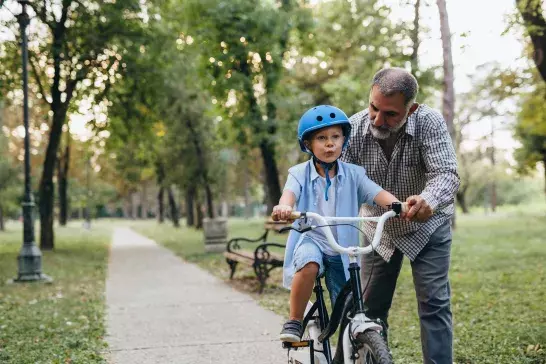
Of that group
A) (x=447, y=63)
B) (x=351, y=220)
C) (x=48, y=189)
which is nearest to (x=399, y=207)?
(x=351, y=220)

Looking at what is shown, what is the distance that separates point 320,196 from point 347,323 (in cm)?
69

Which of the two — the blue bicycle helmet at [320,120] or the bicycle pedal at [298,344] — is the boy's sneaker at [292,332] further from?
the blue bicycle helmet at [320,120]

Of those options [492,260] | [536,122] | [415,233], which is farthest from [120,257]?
[415,233]

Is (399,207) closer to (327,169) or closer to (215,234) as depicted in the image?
(327,169)

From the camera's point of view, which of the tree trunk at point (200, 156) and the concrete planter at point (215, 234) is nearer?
the concrete planter at point (215, 234)

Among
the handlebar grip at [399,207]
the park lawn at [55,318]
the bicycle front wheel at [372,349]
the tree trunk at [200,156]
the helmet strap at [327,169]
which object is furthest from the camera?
the tree trunk at [200,156]

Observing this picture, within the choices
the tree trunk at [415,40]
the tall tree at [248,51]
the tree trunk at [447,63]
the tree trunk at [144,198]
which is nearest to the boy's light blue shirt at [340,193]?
the tree trunk at [447,63]

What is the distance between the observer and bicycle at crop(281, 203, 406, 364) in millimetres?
3131

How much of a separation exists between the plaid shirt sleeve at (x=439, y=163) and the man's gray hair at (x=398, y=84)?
10.9 inches

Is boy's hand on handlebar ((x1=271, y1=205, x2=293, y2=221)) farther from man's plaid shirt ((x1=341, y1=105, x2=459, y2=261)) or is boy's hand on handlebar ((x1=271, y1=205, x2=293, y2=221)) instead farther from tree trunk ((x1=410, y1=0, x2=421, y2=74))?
tree trunk ((x1=410, y1=0, x2=421, y2=74))

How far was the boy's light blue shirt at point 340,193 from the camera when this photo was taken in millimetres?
3518

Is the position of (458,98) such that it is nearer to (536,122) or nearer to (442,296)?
(536,122)

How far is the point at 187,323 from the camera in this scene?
7.40 meters

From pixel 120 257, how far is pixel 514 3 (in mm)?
12021
